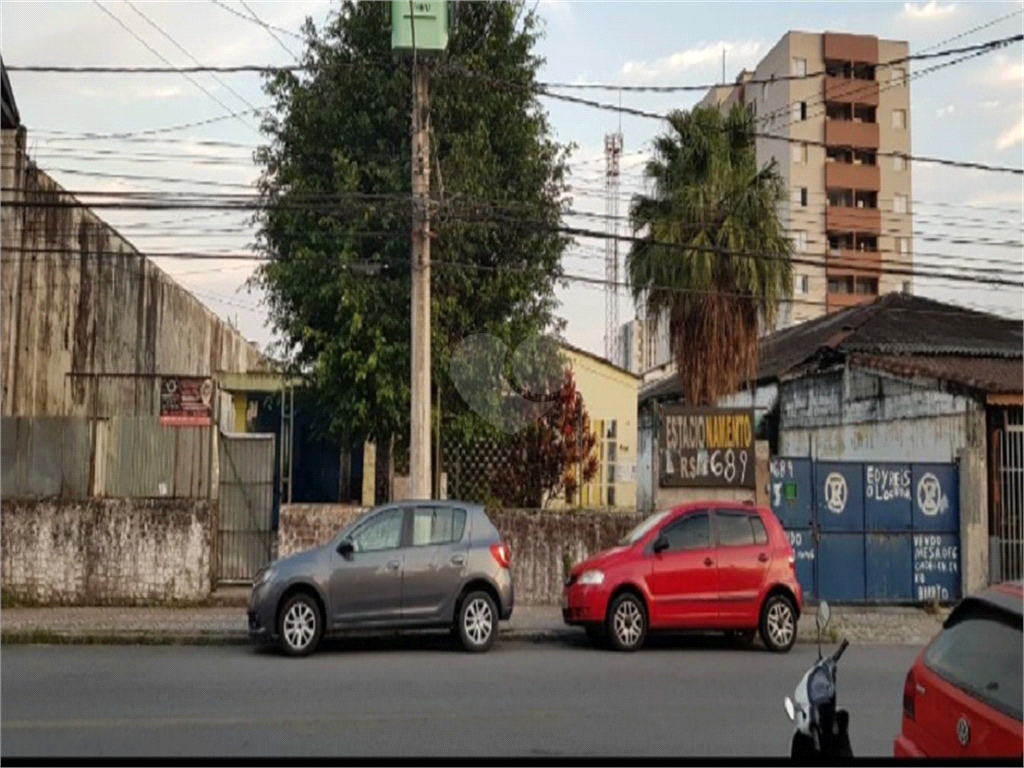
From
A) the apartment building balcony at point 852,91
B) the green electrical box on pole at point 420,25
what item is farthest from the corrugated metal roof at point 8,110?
the apartment building balcony at point 852,91

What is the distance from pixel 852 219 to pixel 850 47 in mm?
8247

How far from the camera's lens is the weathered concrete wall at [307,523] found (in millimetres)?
16844

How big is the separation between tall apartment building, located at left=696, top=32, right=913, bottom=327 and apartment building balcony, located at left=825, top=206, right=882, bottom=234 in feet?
0.16

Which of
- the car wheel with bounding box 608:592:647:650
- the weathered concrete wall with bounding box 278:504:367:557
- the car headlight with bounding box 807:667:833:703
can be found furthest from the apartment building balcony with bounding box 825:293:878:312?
the car headlight with bounding box 807:667:833:703

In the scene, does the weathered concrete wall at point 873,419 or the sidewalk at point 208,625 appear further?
the weathered concrete wall at point 873,419

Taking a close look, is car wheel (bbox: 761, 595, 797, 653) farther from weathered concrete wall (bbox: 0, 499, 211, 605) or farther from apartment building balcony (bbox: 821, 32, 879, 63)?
apartment building balcony (bbox: 821, 32, 879, 63)

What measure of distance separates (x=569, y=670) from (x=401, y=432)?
743 cm

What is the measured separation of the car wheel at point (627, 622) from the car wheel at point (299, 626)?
3334mm

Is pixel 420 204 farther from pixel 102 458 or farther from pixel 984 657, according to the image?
pixel 984 657

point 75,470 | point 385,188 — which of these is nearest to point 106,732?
point 75,470

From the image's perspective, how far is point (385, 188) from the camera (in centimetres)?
1814

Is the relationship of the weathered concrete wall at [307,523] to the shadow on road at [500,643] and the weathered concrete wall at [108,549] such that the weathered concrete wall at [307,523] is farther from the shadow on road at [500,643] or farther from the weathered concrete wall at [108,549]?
the shadow on road at [500,643]

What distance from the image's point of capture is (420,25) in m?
16.3

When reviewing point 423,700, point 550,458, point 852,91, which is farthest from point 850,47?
point 423,700
